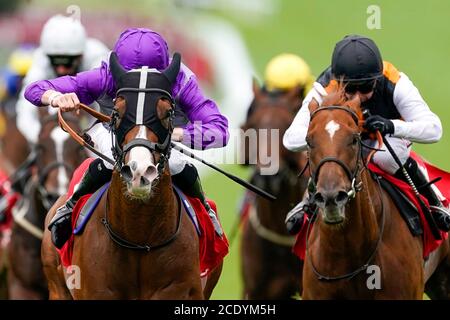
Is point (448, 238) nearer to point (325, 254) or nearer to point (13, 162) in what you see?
point (325, 254)

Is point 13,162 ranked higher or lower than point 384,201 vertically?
higher

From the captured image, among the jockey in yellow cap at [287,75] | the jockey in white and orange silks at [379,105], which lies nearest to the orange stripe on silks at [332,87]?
the jockey in white and orange silks at [379,105]

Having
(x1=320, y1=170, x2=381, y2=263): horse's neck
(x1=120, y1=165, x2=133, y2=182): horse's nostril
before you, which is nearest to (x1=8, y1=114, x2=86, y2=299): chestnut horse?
(x1=320, y1=170, x2=381, y2=263): horse's neck

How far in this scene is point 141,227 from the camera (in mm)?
7312

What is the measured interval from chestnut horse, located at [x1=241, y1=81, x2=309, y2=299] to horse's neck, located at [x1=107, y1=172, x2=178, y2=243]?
3.86m

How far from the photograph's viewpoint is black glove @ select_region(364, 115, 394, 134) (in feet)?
26.1

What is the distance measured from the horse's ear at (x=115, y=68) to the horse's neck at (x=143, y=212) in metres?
0.54

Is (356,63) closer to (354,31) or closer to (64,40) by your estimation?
(64,40)

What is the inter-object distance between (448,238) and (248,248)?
2.50 m

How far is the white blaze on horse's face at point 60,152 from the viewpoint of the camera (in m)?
11.1

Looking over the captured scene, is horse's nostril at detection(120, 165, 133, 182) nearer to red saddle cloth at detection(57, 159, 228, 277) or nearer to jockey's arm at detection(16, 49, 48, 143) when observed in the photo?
red saddle cloth at detection(57, 159, 228, 277)

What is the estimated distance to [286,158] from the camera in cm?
1159

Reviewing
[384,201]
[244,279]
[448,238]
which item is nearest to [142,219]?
[384,201]

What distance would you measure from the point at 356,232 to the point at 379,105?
1094 millimetres
